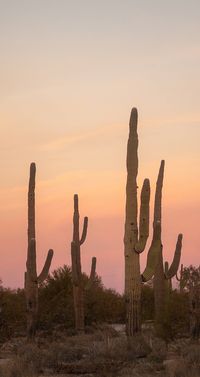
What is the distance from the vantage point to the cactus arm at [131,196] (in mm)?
20391

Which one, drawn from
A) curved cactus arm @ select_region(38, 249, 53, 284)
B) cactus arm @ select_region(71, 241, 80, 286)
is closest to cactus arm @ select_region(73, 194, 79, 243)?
cactus arm @ select_region(71, 241, 80, 286)

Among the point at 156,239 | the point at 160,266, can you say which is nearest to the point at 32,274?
the point at 160,266

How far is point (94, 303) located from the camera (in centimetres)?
3281

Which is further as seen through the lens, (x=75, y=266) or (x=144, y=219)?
(x=75, y=266)

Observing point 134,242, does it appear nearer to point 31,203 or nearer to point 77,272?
point 31,203

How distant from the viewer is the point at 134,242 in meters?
20.4

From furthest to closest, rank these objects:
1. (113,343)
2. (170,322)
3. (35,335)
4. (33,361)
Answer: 1. (35,335)
2. (170,322)
3. (113,343)
4. (33,361)

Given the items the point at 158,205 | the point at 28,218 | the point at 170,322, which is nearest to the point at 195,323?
the point at 170,322

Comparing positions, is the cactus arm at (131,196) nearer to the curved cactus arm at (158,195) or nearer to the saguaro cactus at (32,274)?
the curved cactus arm at (158,195)

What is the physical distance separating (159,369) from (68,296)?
18.4 metres

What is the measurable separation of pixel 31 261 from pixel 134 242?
234 inches

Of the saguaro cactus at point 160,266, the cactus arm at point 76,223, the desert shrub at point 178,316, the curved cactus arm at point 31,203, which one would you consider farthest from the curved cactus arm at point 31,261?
the desert shrub at point 178,316

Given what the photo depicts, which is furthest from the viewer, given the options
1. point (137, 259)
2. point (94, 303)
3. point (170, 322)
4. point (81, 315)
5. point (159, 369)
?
point (94, 303)

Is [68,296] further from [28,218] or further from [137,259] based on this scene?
[137,259]
